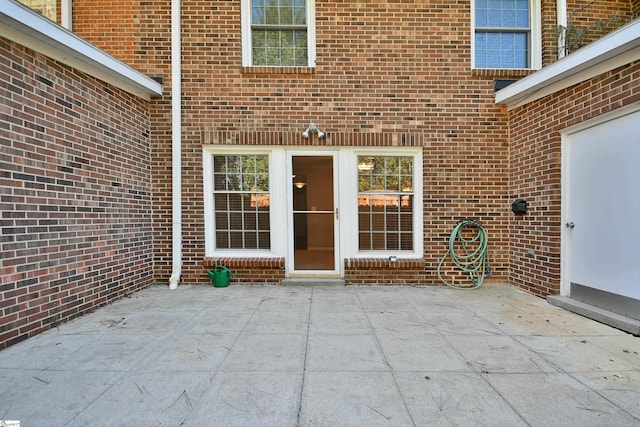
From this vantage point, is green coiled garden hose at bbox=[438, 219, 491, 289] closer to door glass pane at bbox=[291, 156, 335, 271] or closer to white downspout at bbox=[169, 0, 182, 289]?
door glass pane at bbox=[291, 156, 335, 271]

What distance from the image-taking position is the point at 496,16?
470cm

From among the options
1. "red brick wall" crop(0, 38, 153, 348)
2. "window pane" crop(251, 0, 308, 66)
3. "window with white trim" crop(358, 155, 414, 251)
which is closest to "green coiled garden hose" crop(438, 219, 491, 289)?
"window with white trim" crop(358, 155, 414, 251)

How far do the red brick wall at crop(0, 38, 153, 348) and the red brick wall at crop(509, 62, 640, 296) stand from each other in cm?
560

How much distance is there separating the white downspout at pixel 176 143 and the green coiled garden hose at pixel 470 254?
4036 mm

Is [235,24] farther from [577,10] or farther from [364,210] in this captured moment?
[577,10]

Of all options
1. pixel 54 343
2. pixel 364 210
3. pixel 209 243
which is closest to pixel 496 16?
pixel 364 210

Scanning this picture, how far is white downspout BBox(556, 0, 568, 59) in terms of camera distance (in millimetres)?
4520

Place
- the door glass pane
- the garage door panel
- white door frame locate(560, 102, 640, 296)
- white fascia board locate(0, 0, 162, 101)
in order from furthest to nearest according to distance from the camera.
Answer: the door glass pane < white door frame locate(560, 102, 640, 296) < the garage door panel < white fascia board locate(0, 0, 162, 101)

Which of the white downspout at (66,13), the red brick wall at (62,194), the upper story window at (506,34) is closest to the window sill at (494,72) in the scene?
the upper story window at (506,34)

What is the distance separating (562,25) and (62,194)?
281 inches

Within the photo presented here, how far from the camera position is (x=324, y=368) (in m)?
2.20

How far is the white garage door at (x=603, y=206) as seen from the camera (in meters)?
2.98

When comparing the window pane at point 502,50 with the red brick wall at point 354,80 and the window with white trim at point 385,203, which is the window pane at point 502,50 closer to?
the red brick wall at point 354,80

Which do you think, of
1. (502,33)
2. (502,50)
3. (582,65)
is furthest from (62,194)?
(502,33)
